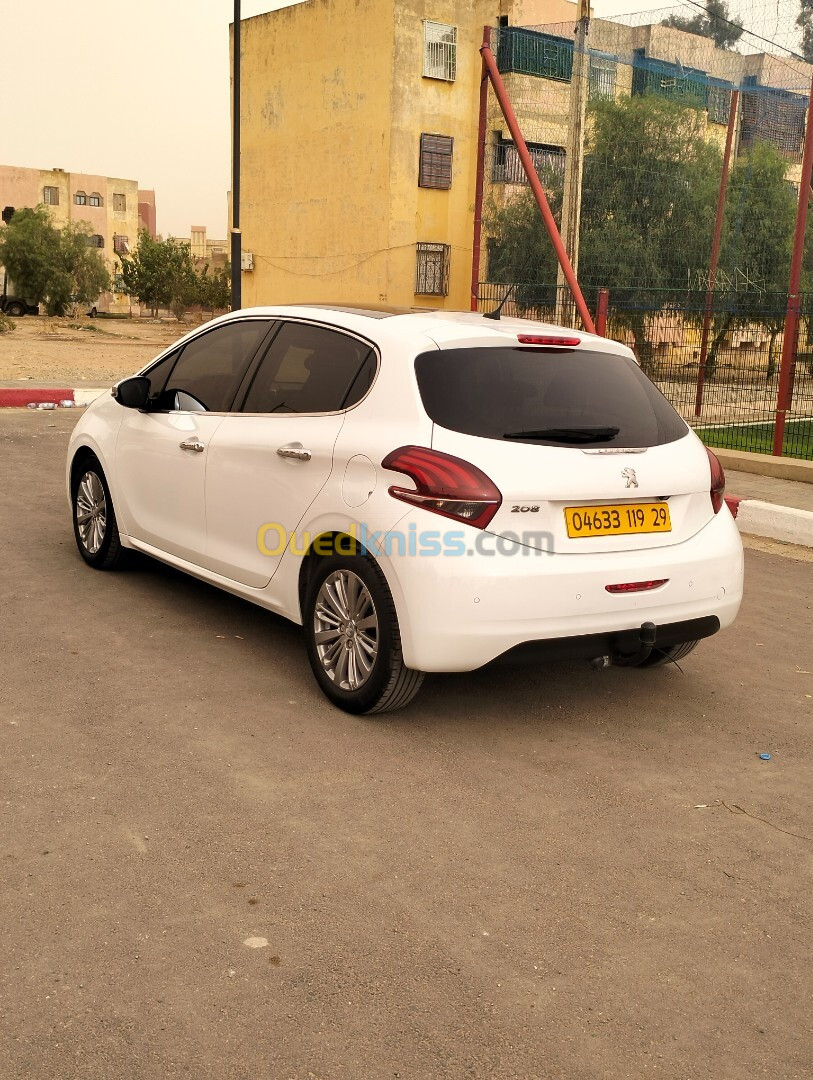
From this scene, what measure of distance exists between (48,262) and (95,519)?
61576 millimetres

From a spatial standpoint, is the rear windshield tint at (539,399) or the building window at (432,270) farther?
the building window at (432,270)

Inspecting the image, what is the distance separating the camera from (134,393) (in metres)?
6.21

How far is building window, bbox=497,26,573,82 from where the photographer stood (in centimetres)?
1939

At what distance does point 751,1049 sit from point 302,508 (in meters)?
2.88

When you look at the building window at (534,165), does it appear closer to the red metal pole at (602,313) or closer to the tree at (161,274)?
the red metal pole at (602,313)

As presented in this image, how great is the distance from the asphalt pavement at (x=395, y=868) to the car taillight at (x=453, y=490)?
0.93m

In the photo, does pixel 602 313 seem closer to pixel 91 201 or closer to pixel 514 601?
pixel 514 601

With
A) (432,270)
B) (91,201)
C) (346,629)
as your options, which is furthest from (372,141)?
(91,201)

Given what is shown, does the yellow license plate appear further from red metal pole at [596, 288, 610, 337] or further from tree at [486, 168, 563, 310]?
tree at [486, 168, 563, 310]

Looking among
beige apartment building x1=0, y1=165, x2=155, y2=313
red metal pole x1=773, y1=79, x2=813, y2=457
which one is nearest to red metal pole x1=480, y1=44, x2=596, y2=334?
red metal pole x1=773, y1=79, x2=813, y2=457

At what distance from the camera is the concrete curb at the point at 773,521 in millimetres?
9086

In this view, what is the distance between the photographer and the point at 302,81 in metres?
31.5

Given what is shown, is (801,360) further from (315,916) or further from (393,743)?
(315,916)

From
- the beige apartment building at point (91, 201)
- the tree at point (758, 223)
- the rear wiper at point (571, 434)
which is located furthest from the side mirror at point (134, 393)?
the beige apartment building at point (91, 201)
